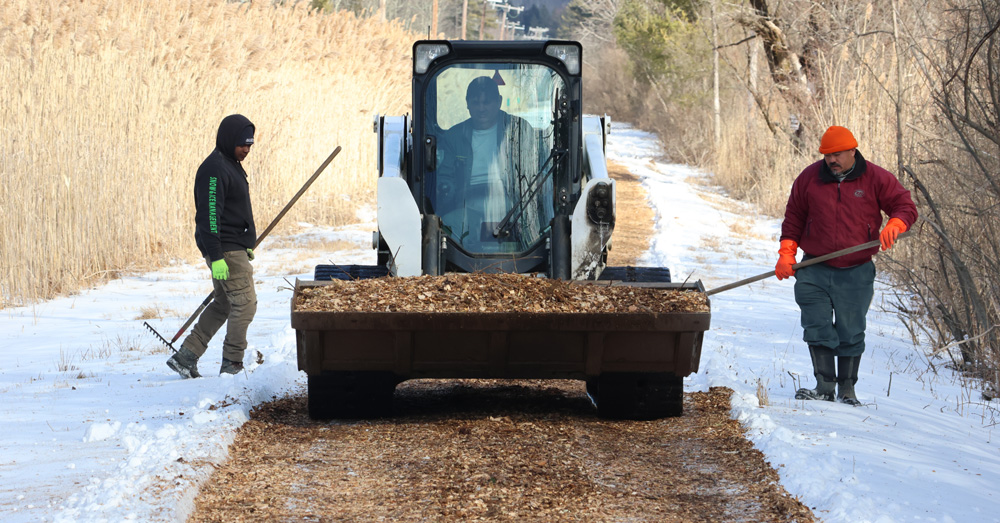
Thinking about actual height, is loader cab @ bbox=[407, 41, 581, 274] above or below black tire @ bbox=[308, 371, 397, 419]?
above

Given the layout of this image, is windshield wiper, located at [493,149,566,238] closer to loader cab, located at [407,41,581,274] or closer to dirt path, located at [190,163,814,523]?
loader cab, located at [407,41,581,274]

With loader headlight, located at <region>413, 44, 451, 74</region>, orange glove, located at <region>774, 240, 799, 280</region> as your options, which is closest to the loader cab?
loader headlight, located at <region>413, 44, 451, 74</region>

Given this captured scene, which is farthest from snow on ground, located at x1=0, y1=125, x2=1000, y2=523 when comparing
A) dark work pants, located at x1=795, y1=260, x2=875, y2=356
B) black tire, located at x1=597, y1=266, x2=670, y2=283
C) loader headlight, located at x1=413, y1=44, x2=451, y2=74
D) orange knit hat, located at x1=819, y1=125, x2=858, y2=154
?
loader headlight, located at x1=413, y1=44, x2=451, y2=74

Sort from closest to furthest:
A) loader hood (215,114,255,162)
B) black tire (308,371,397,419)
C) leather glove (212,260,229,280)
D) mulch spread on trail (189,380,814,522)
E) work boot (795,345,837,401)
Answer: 1. mulch spread on trail (189,380,814,522)
2. black tire (308,371,397,419)
3. work boot (795,345,837,401)
4. leather glove (212,260,229,280)
5. loader hood (215,114,255,162)

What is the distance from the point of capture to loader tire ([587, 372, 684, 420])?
6.44 m

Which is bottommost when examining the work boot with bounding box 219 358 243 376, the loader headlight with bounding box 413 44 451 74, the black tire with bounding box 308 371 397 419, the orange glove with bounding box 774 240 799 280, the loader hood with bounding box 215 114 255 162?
the work boot with bounding box 219 358 243 376

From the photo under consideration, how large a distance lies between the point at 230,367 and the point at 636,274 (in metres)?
2.93

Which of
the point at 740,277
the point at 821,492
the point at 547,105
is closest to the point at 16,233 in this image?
the point at 547,105

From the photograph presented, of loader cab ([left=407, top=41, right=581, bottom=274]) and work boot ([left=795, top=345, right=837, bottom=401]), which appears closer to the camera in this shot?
work boot ([left=795, top=345, right=837, bottom=401])

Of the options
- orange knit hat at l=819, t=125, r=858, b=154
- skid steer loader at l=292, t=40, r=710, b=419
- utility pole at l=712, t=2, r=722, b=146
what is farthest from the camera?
utility pole at l=712, t=2, r=722, b=146

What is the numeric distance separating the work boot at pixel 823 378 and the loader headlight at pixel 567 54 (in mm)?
2553

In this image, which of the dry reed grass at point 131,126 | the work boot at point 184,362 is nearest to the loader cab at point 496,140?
the work boot at point 184,362

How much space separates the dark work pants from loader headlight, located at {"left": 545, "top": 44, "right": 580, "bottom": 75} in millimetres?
2152

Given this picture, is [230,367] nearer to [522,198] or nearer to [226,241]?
[226,241]
